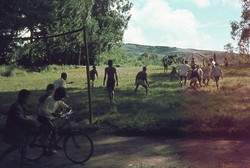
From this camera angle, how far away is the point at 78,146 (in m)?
9.84

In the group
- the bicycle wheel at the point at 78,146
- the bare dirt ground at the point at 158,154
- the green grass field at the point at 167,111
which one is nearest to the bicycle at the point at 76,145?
the bicycle wheel at the point at 78,146

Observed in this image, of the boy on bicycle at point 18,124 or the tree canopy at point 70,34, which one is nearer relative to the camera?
the boy on bicycle at point 18,124

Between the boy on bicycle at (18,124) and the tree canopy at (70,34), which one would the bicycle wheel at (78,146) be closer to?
the boy on bicycle at (18,124)

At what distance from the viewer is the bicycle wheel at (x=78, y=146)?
9828mm

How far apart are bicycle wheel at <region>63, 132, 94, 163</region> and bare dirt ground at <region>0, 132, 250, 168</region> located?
0.56ft

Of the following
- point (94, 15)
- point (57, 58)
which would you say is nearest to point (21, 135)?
point (57, 58)

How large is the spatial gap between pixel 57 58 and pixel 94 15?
13133mm

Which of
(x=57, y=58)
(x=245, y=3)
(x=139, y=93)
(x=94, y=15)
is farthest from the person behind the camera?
(x=94, y=15)

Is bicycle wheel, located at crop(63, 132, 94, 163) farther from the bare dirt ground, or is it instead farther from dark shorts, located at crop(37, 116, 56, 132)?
dark shorts, located at crop(37, 116, 56, 132)

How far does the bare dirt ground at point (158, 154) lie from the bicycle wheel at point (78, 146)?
171mm

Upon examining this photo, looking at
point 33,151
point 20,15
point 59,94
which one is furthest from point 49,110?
point 20,15

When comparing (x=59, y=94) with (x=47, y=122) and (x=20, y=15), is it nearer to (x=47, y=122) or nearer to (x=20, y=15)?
(x=47, y=122)

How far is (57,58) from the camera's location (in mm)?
59000

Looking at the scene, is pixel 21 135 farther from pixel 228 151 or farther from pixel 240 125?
pixel 240 125
